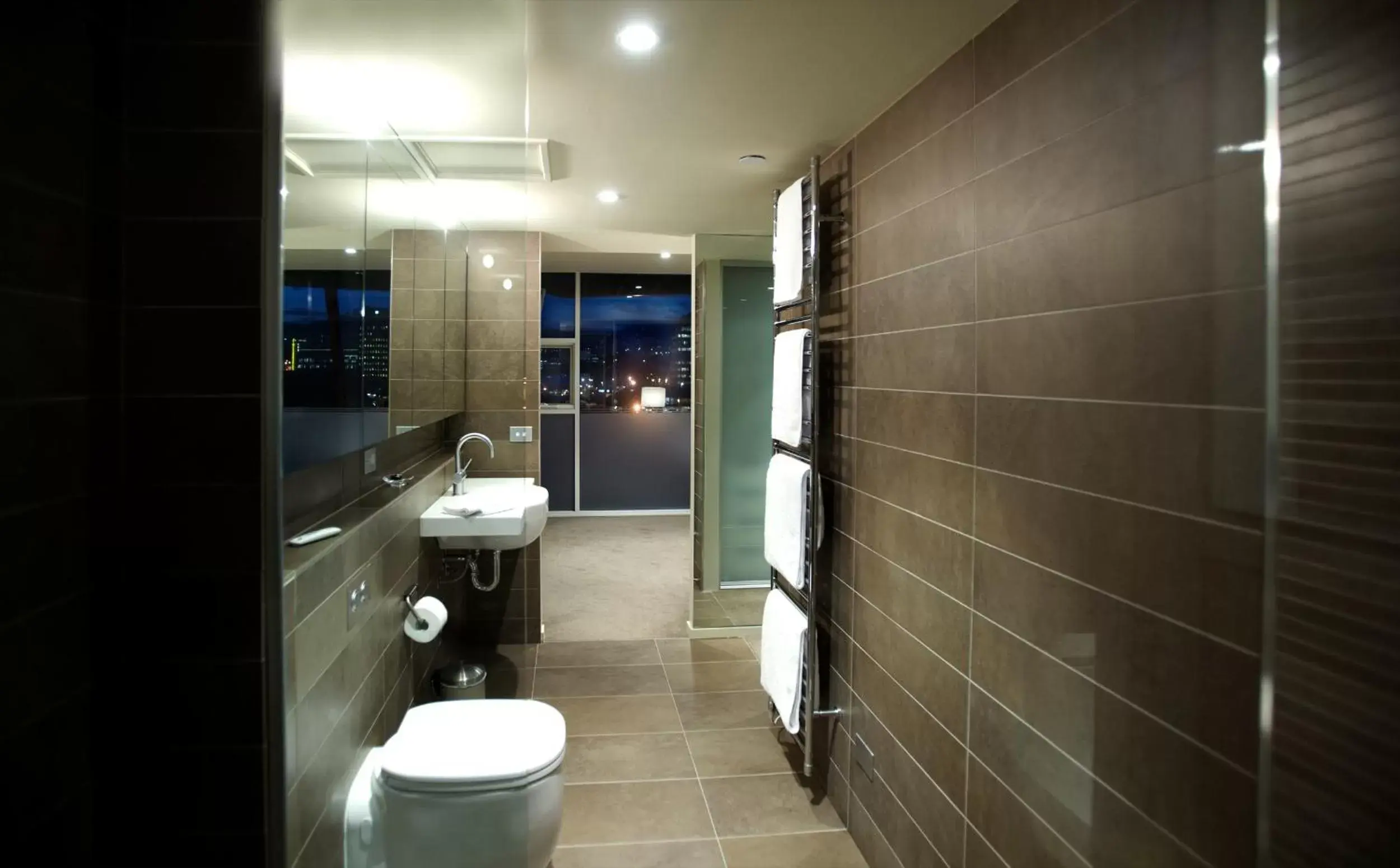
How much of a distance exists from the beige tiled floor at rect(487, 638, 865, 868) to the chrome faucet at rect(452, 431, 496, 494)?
1.01 m

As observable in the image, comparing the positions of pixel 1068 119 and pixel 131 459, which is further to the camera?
pixel 1068 119

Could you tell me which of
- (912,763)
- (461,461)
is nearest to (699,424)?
(461,461)

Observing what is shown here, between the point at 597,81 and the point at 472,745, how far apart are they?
1.79 m

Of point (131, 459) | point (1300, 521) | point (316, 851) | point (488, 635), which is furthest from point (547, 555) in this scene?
point (1300, 521)

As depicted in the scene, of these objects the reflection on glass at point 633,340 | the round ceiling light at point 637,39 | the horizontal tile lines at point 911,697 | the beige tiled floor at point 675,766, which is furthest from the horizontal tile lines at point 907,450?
the reflection on glass at point 633,340

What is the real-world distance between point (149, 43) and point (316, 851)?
1501 millimetres

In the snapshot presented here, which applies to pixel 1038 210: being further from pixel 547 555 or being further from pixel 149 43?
pixel 547 555

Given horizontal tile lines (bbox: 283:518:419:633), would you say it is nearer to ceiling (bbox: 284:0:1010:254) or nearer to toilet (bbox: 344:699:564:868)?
toilet (bbox: 344:699:564:868)

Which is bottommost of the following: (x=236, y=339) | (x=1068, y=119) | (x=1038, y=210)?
(x=236, y=339)

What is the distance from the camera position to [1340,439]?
29.6 inches

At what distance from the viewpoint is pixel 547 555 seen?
226 inches

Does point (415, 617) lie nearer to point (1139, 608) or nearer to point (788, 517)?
point (788, 517)

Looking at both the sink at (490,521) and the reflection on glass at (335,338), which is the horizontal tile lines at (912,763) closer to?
the sink at (490,521)

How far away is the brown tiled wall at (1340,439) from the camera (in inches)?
28.0
